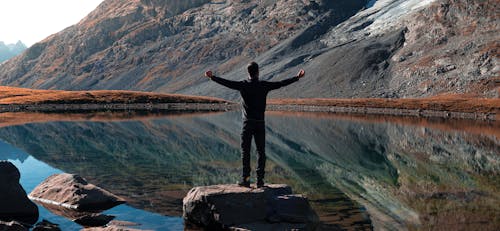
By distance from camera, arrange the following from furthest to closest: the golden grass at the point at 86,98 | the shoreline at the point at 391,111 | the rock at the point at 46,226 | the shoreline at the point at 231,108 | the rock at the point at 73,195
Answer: the golden grass at the point at 86,98 → the shoreline at the point at 231,108 → the shoreline at the point at 391,111 → the rock at the point at 73,195 → the rock at the point at 46,226

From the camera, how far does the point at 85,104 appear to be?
133750 millimetres

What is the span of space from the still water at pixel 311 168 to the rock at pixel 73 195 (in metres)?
1.00

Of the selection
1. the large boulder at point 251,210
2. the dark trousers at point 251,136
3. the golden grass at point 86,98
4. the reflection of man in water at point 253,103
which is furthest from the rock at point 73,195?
the golden grass at point 86,98

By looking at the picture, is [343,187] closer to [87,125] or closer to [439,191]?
[439,191]

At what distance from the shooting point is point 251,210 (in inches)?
654

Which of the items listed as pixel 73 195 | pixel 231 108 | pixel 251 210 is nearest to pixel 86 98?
pixel 231 108

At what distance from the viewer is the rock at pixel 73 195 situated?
20.3 metres

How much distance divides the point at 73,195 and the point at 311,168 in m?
20.1

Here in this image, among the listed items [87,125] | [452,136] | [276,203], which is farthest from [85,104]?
[276,203]

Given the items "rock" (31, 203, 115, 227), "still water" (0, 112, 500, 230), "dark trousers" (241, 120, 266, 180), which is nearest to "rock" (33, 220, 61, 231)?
"still water" (0, 112, 500, 230)

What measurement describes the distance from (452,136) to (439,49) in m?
120

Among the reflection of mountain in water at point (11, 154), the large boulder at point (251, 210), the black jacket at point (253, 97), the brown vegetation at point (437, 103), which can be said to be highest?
the black jacket at point (253, 97)

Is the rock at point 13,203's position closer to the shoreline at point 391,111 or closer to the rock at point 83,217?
the rock at point 83,217

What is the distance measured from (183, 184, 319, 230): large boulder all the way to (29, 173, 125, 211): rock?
538cm
